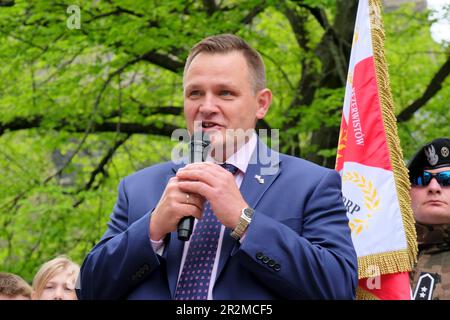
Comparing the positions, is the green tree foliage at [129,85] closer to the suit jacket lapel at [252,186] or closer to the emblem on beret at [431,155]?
the emblem on beret at [431,155]

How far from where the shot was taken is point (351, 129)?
182 inches

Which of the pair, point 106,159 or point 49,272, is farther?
point 106,159

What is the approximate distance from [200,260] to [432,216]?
1985 mm

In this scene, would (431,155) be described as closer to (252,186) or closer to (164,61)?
(252,186)

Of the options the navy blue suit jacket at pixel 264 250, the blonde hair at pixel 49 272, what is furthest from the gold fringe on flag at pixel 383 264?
the blonde hair at pixel 49 272

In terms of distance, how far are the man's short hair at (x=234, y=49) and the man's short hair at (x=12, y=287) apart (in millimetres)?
2413

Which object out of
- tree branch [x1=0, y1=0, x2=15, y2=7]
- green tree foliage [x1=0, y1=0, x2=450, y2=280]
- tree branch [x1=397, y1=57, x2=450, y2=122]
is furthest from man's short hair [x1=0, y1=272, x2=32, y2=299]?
tree branch [x1=397, y1=57, x2=450, y2=122]

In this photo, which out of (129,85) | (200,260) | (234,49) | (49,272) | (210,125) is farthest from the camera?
(129,85)

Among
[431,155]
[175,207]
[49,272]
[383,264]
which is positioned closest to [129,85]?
[49,272]

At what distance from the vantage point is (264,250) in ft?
8.99

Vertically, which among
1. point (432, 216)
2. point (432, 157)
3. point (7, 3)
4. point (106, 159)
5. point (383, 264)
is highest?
point (7, 3)

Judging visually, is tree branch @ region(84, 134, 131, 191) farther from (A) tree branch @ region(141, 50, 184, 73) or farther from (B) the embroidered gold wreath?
(B) the embroidered gold wreath

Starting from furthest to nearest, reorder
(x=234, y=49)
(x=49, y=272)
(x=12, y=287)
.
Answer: (x=49, y=272), (x=12, y=287), (x=234, y=49)
